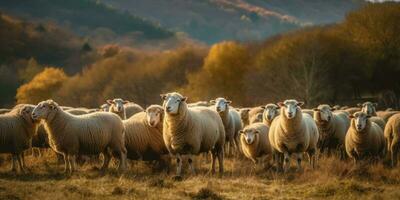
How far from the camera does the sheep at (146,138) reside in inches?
616

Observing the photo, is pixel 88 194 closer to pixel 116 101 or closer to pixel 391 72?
pixel 116 101

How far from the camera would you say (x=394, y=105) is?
45.0m

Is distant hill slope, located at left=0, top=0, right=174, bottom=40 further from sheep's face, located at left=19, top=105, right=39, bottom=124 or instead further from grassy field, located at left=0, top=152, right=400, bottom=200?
grassy field, located at left=0, top=152, right=400, bottom=200

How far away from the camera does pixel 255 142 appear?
17.0 m

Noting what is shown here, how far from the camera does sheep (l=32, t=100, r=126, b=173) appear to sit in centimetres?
1427

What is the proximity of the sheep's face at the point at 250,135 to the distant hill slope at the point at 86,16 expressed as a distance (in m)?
141

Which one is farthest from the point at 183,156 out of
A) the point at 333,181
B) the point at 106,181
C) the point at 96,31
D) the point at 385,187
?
the point at 96,31

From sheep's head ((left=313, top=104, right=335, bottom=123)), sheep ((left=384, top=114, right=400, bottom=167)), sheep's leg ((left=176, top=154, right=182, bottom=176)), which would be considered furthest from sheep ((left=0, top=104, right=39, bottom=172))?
sheep ((left=384, top=114, right=400, bottom=167))

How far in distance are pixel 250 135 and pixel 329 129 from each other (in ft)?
11.4

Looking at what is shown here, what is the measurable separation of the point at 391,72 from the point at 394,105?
5.61 metres

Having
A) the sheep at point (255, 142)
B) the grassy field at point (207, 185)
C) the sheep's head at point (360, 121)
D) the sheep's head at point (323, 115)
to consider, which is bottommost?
the grassy field at point (207, 185)

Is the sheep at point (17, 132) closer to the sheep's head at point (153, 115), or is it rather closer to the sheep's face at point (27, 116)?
the sheep's face at point (27, 116)

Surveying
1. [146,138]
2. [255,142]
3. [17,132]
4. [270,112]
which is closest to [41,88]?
[270,112]

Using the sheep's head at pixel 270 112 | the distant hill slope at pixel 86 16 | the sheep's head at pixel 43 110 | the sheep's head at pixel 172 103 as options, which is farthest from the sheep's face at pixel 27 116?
the distant hill slope at pixel 86 16
